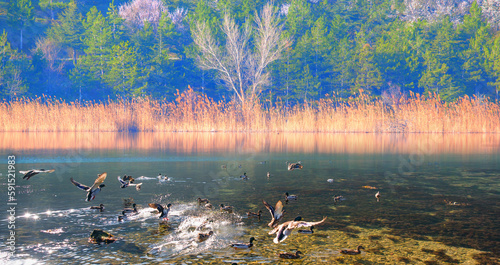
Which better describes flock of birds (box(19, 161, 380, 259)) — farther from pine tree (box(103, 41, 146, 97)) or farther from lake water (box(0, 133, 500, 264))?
pine tree (box(103, 41, 146, 97))

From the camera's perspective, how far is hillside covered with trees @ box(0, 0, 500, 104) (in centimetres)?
4884

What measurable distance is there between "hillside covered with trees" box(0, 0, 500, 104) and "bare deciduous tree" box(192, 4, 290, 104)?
0.15m

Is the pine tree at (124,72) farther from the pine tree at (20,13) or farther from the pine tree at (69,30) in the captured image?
the pine tree at (20,13)

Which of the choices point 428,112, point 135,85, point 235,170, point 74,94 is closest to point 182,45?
point 135,85

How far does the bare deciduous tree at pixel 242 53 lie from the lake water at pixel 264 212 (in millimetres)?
34621

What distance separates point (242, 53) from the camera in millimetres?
51688

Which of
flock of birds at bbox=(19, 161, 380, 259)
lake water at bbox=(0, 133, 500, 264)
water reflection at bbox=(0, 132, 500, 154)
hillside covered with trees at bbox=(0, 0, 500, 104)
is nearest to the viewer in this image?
flock of birds at bbox=(19, 161, 380, 259)

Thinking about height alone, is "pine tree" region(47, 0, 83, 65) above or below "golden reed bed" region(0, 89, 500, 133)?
above

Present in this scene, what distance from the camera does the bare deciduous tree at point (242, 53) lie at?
1877 inches

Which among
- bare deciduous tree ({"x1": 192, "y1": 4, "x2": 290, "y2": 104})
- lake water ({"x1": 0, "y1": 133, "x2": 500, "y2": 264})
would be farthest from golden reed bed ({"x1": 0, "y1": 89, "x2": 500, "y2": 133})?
lake water ({"x1": 0, "y1": 133, "x2": 500, "y2": 264})

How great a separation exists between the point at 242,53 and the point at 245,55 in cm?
69

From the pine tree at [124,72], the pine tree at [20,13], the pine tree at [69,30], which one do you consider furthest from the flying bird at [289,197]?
the pine tree at [20,13]

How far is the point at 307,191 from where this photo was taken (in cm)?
925

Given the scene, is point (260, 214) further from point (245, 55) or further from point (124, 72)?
point (245, 55)
